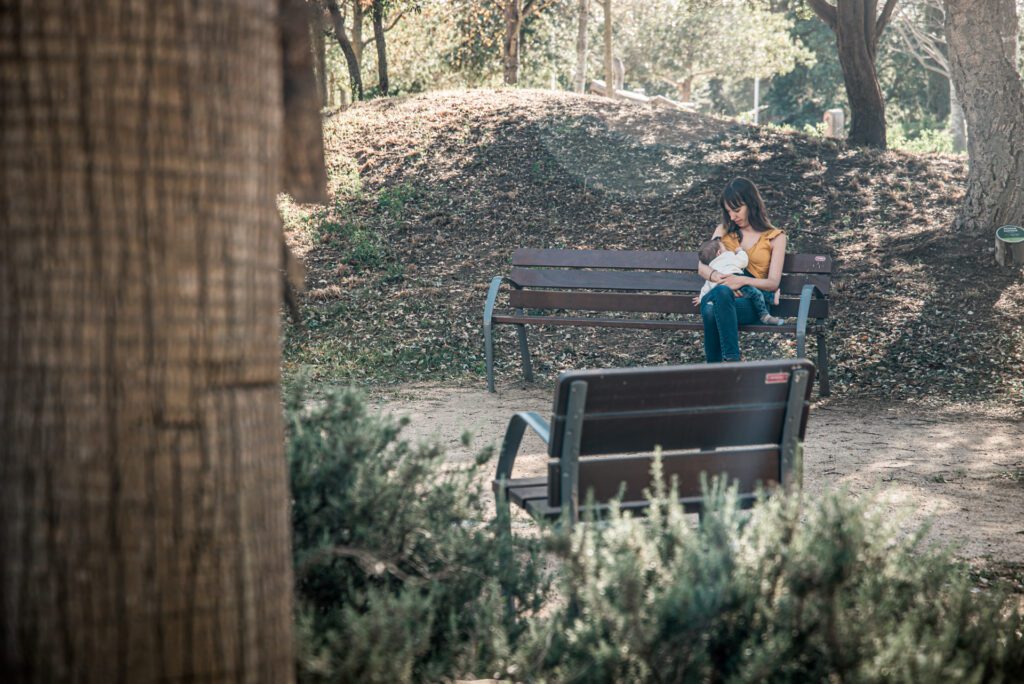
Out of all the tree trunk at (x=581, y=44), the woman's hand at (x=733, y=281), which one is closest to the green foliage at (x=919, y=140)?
the tree trunk at (x=581, y=44)

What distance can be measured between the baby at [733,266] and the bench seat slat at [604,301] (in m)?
0.54

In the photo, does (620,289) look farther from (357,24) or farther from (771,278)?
(357,24)

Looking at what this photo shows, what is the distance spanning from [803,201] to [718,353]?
5.53 m

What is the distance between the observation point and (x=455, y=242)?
12.4 metres

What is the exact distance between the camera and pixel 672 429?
3.71m

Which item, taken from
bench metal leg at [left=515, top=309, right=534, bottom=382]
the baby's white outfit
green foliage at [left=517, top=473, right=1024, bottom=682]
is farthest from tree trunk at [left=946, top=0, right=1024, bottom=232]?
green foliage at [left=517, top=473, right=1024, bottom=682]

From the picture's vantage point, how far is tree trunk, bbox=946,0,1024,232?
10.8m

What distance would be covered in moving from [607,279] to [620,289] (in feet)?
0.48

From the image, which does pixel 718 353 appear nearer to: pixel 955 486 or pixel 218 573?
pixel 955 486

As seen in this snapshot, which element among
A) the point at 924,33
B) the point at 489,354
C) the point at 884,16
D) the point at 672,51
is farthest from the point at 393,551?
the point at 672,51

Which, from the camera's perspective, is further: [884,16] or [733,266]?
[884,16]

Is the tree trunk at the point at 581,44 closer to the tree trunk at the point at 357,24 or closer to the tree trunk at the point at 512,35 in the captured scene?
the tree trunk at the point at 512,35

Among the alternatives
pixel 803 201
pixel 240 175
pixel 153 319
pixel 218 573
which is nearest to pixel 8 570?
pixel 218 573

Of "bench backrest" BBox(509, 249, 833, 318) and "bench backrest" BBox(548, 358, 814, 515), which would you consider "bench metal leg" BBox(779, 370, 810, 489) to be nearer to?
"bench backrest" BBox(548, 358, 814, 515)
